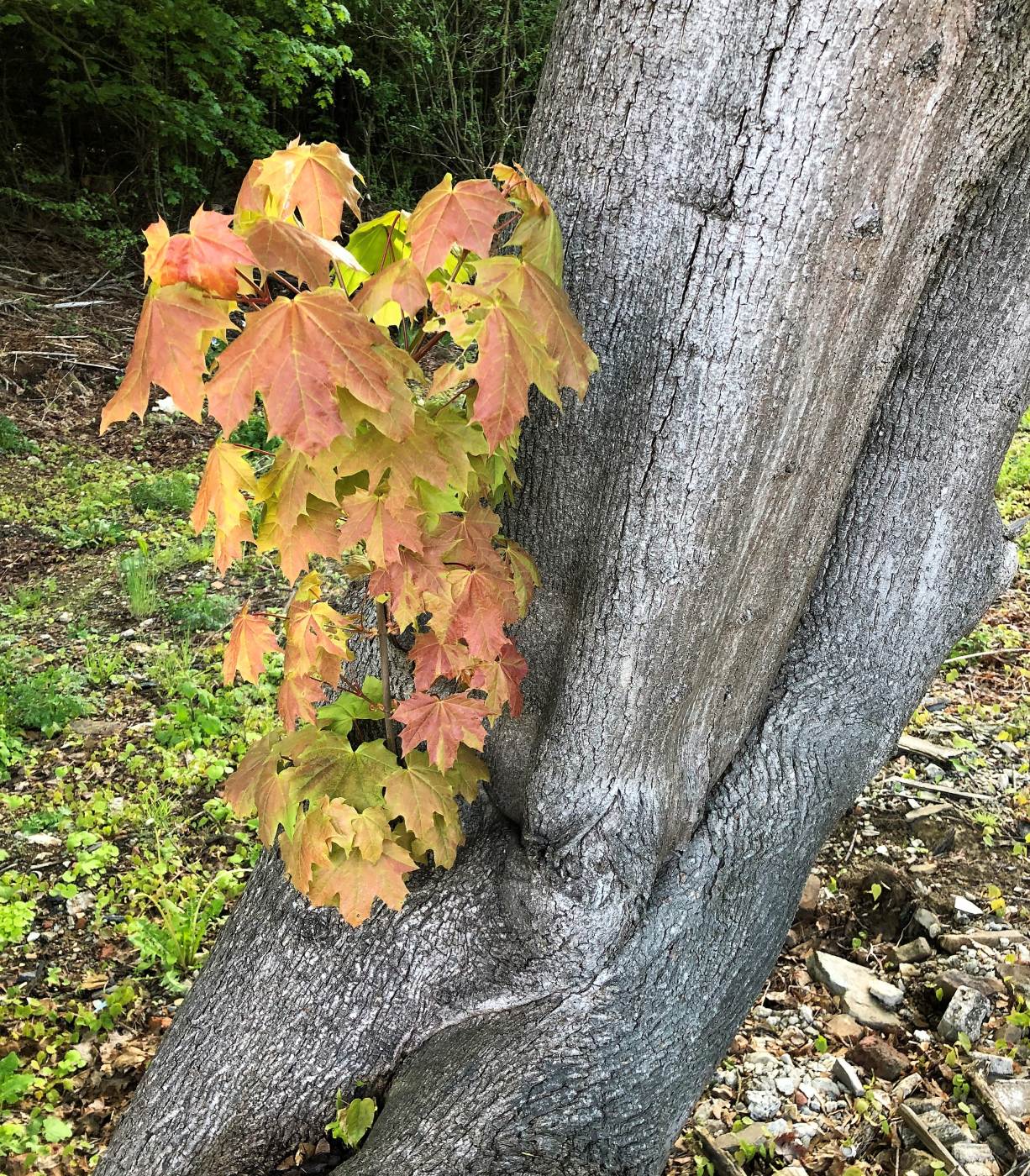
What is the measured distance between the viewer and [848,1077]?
7.70 ft

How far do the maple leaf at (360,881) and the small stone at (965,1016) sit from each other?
1.64 metres

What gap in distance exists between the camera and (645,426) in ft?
5.49

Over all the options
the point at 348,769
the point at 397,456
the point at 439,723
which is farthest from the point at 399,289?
the point at 348,769

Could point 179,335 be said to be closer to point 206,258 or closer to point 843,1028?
point 206,258

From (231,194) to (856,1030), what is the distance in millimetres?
10178

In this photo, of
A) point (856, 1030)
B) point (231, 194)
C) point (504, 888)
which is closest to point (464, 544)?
point (504, 888)

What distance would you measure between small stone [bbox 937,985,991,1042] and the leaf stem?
1643 millimetres

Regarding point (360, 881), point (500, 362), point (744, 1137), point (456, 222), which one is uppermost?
point (456, 222)

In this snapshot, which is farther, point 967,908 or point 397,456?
point 967,908

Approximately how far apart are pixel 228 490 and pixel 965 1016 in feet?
7.37

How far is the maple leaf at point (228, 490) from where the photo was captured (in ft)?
4.66

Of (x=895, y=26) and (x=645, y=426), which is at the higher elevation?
(x=895, y=26)

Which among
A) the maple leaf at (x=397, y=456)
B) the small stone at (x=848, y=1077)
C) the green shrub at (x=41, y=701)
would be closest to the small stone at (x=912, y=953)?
the small stone at (x=848, y=1077)

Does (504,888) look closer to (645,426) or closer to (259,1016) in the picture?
(259,1016)
